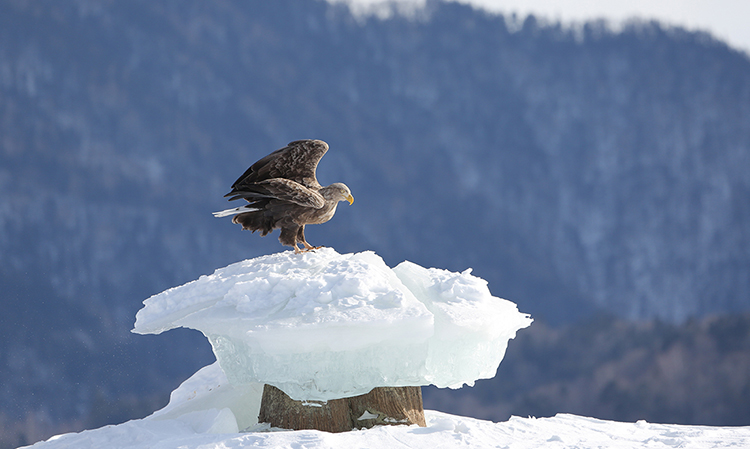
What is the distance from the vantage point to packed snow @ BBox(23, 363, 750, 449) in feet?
14.6

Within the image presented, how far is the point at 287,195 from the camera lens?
17.3 ft

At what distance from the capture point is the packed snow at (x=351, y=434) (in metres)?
4.44

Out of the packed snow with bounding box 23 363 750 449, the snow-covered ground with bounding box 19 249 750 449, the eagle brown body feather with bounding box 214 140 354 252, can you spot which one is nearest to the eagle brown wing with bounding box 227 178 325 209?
the eagle brown body feather with bounding box 214 140 354 252

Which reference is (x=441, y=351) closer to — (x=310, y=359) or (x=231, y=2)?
(x=310, y=359)

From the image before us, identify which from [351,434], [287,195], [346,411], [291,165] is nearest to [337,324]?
[351,434]

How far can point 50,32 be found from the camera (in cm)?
3950

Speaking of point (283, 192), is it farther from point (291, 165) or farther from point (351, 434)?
point (351, 434)

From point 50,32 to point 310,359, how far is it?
1631 inches

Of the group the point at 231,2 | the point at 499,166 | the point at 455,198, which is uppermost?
the point at 231,2

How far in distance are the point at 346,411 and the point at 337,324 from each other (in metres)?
1.01

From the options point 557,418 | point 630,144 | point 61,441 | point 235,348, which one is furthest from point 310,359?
point 630,144

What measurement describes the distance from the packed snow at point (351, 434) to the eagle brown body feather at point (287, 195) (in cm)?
155

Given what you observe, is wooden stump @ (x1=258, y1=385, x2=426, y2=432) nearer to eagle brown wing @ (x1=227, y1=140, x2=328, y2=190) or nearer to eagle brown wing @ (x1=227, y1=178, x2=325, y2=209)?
eagle brown wing @ (x1=227, y1=178, x2=325, y2=209)

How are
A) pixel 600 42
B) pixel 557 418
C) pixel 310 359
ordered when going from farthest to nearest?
pixel 600 42, pixel 557 418, pixel 310 359
